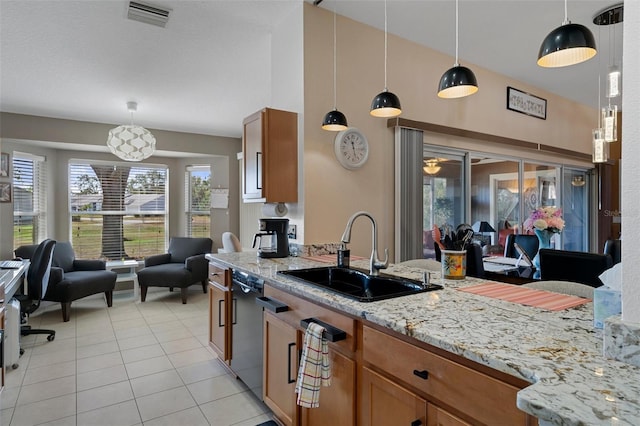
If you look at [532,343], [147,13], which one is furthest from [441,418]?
[147,13]

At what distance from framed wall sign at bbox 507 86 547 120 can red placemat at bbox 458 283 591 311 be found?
3357 millimetres

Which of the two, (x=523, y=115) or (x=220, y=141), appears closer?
(x=523, y=115)

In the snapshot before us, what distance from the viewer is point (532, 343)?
1.08 meters

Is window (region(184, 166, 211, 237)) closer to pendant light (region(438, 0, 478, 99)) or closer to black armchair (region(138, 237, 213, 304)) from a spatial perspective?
black armchair (region(138, 237, 213, 304))

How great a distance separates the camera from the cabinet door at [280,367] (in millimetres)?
1879

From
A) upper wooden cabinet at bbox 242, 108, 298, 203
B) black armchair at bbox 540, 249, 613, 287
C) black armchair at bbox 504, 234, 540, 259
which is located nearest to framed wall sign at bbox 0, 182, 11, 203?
upper wooden cabinet at bbox 242, 108, 298, 203

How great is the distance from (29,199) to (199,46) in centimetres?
389

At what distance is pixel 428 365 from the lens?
1.17m

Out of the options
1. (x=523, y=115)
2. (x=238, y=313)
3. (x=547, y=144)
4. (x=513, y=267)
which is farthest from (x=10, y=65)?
(x=547, y=144)

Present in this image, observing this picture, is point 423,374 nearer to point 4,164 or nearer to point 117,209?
point 4,164

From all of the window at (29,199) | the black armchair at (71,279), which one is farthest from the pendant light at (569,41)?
the window at (29,199)

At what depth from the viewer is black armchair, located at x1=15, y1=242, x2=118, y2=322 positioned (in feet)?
14.2

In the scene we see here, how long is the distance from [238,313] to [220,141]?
4.63 meters

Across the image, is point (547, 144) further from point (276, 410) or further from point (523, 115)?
point (276, 410)
